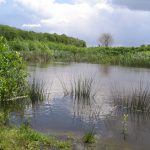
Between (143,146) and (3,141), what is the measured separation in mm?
3546

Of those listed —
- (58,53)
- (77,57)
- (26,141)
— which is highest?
(58,53)

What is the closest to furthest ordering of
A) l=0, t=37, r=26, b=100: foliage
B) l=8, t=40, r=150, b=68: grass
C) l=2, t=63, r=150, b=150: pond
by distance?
l=2, t=63, r=150, b=150: pond
l=0, t=37, r=26, b=100: foliage
l=8, t=40, r=150, b=68: grass

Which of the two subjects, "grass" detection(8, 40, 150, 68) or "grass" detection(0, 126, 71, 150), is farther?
"grass" detection(8, 40, 150, 68)

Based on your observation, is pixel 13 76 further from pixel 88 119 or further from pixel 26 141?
pixel 26 141

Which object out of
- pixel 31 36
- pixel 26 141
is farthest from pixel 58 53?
pixel 26 141

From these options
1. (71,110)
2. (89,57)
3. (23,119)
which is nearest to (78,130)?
(23,119)

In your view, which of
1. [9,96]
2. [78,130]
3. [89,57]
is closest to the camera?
[78,130]

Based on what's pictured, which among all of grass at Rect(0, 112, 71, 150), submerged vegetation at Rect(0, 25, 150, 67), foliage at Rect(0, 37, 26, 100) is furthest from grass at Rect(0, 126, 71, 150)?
submerged vegetation at Rect(0, 25, 150, 67)

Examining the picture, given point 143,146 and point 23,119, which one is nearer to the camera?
point 143,146

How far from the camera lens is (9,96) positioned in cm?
1162

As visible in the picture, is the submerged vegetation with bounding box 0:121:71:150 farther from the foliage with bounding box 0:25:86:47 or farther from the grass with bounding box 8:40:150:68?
the foliage with bounding box 0:25:86:47

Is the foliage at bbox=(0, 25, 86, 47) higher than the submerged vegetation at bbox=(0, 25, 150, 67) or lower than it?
higher

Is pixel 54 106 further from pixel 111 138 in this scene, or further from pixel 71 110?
pixel 111 138

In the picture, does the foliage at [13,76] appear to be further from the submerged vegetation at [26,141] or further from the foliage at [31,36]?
the foliage at [31,36]
